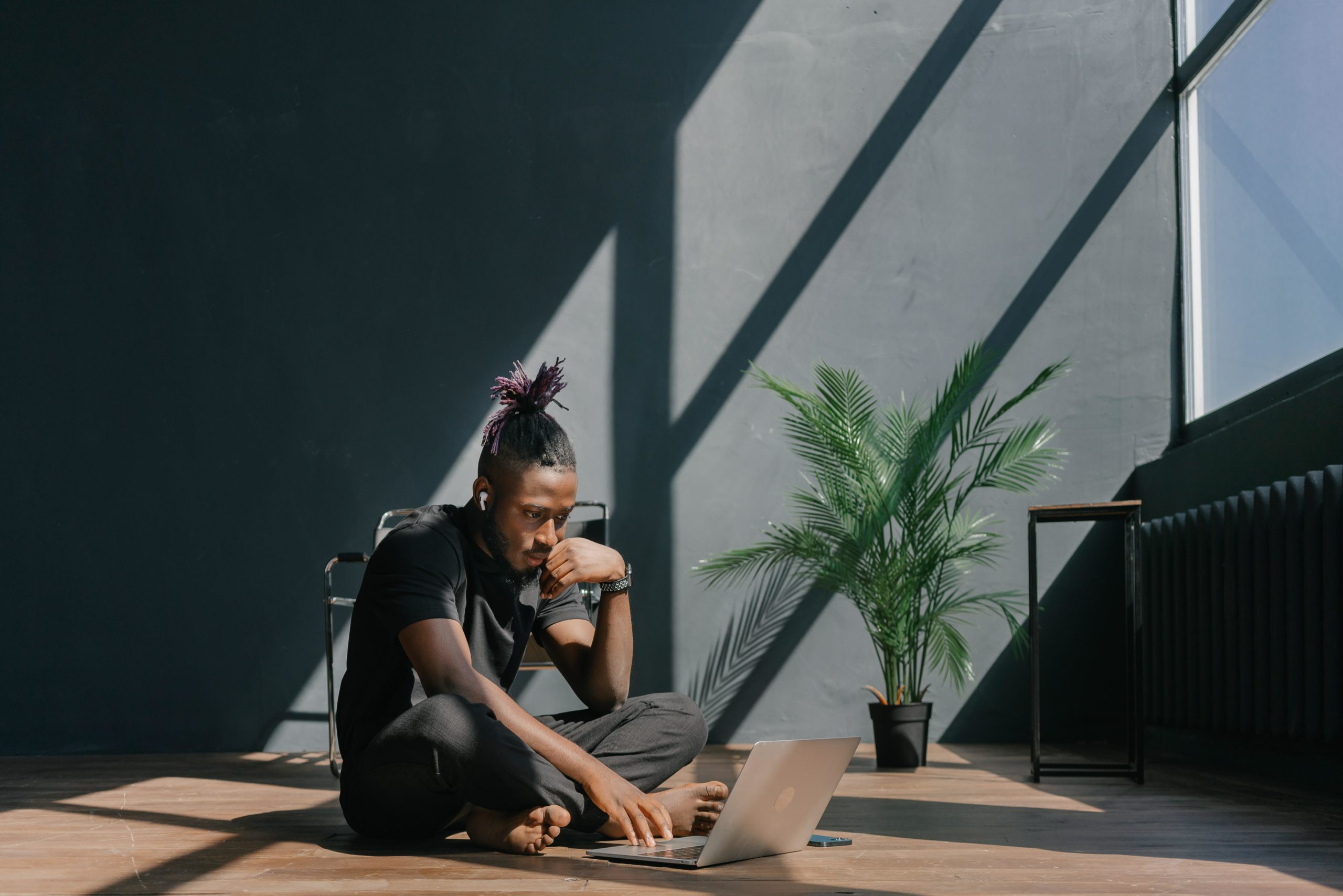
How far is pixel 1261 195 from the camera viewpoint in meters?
3.62

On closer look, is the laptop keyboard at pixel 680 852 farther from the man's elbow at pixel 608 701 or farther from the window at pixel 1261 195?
the window at pixel 1261 195

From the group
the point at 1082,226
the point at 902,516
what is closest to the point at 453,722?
the point at 902,516

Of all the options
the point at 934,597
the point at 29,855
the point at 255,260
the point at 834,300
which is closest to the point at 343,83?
the point at 255,260

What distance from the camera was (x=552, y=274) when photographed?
4352mm

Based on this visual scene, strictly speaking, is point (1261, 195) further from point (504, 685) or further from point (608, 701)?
point (504, 685)

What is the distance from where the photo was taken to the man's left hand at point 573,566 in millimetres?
2031

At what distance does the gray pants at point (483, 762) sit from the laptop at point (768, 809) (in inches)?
6.2

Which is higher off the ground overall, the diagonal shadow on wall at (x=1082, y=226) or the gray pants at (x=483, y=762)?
the diagonal shadow on wall at (x=1082, y=226)

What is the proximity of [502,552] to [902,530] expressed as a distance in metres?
2.08

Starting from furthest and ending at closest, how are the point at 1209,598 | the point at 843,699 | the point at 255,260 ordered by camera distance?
the point at 255,260, the point at 843,699, the point at 1209,598

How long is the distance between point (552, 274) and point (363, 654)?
2561 millimetres

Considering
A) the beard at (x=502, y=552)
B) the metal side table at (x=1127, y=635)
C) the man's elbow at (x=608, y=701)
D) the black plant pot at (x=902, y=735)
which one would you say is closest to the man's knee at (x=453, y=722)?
the beard at (x=502, y=552)

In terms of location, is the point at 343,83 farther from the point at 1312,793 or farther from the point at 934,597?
the point at 1312,793

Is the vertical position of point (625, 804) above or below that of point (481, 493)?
below
